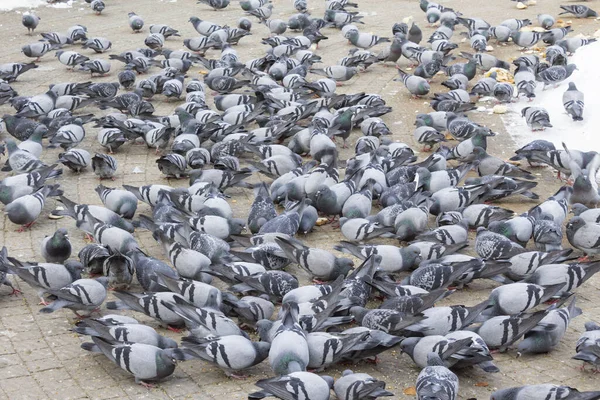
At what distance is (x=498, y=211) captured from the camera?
273 inches

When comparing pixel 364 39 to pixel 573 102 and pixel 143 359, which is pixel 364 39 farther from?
pixel 143 359

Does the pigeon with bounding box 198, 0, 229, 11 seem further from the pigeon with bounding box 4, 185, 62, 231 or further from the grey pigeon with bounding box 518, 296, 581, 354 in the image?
the grey pigeon with bounding box 518, 296, 581, 354

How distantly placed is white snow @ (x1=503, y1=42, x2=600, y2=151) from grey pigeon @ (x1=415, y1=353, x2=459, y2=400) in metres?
4.35

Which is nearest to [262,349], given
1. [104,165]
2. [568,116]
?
[104,165]

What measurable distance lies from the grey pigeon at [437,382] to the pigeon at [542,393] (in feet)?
0.92

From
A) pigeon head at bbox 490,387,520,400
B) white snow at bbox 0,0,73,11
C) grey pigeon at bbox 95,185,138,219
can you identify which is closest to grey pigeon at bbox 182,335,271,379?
pigeon head at bbox 490,387,520,400

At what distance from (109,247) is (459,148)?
12.1 ft

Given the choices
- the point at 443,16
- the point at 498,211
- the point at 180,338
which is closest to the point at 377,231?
the point at 498,211

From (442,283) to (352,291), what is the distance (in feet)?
2.13

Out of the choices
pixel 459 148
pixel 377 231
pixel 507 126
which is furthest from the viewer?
pixel 507 126

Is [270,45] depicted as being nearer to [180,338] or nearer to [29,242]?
[29,242]

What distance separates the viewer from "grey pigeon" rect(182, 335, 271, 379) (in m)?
4.87

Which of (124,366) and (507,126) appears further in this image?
(507,126)

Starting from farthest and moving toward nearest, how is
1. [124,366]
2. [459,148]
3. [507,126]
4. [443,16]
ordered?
[443,16]
[507,126]
[459,148]
[124,366]
